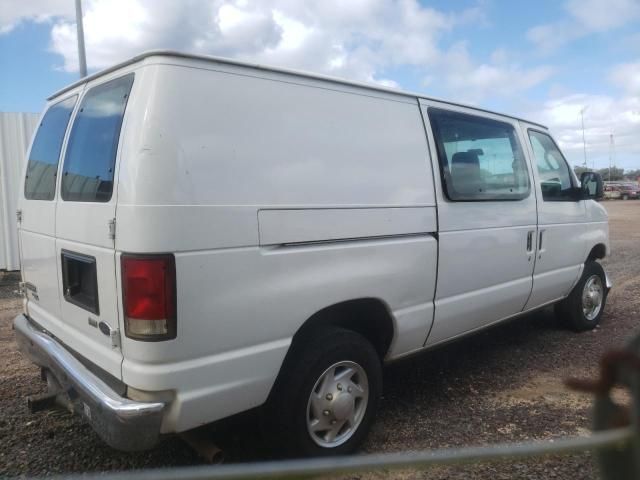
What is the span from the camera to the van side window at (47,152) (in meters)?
3.11

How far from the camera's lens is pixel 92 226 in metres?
2.49

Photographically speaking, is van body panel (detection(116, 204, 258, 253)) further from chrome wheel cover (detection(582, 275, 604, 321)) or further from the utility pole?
the utility pole

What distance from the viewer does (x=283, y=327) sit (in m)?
2.60

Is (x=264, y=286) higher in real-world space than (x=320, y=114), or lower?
lower

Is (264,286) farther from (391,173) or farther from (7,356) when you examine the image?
(7,356)

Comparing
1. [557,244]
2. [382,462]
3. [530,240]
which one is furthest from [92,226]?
[557,244]

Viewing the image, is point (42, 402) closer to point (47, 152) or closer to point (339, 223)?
point (47, 152)

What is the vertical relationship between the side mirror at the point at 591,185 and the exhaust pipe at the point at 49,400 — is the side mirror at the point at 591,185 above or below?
above

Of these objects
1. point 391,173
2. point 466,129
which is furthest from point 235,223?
point 466,129

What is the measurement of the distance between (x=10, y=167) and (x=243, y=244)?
24.6ft

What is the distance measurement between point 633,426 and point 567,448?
0.39 ft

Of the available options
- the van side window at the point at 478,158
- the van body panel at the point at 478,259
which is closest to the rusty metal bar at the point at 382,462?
the van body panel at the point at 478,259

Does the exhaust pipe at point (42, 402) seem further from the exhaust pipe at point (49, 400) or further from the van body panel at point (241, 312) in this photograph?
the van body panel at point (241, 312)

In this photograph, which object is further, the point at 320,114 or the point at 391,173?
the point at 391,173
